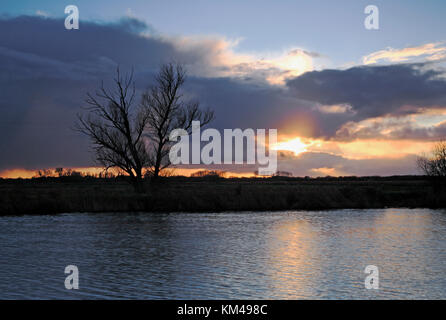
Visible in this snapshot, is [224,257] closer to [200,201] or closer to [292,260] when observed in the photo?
[292,260]

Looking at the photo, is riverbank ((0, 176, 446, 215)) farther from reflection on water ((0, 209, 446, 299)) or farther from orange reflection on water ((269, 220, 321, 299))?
orange reflection on water ((269, 220, 321, 299))

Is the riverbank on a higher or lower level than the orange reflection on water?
higher

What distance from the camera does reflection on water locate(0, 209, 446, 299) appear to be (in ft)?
34.8

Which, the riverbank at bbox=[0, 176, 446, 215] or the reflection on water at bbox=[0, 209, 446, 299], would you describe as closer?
the reflection on water at bbox=[0, 209, 446, 299]

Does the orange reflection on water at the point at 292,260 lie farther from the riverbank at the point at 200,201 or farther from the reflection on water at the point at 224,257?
the riverbank at the point at 200,201

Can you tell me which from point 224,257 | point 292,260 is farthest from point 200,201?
point 292,260

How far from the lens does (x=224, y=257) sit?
48.7 ft

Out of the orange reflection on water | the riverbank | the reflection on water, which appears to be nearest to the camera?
the reflection on water

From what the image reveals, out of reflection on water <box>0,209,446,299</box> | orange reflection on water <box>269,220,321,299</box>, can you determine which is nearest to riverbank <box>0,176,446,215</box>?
reflection on water <box>0,209,446,299</box>

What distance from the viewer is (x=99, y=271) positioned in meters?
12.9

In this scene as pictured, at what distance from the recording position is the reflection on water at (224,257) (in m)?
10.6
